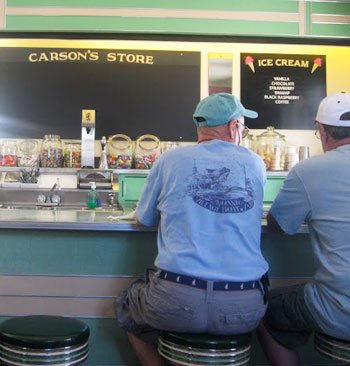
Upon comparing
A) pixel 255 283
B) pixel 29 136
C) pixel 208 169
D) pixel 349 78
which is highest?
pixel 349 78

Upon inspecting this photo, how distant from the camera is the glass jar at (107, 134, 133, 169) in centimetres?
414

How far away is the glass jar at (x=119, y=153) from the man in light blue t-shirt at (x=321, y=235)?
2361mm

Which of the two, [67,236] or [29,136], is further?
[29,136]

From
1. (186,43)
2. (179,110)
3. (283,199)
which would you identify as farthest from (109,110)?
(283,199)

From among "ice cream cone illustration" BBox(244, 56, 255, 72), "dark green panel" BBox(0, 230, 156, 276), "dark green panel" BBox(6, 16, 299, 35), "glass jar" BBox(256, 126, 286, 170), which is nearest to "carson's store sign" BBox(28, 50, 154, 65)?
"dark green panel" BBox(6, 16, 299, 35)

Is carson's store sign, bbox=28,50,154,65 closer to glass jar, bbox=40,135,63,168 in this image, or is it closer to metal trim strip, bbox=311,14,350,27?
glass jar, bbox=40,135,63,168

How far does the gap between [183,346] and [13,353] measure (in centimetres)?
56

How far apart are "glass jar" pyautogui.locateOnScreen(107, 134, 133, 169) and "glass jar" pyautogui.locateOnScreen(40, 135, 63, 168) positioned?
16.6 inches

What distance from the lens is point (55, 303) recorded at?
2.09 m

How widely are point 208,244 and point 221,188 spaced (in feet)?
0.63

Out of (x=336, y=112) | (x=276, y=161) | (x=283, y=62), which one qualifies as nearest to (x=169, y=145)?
(x=276, y=161)

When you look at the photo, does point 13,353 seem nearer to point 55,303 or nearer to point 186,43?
point 55,303

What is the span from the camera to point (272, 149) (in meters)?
4.26

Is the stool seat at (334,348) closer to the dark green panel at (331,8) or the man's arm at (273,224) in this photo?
the man's arm at (273,224)
